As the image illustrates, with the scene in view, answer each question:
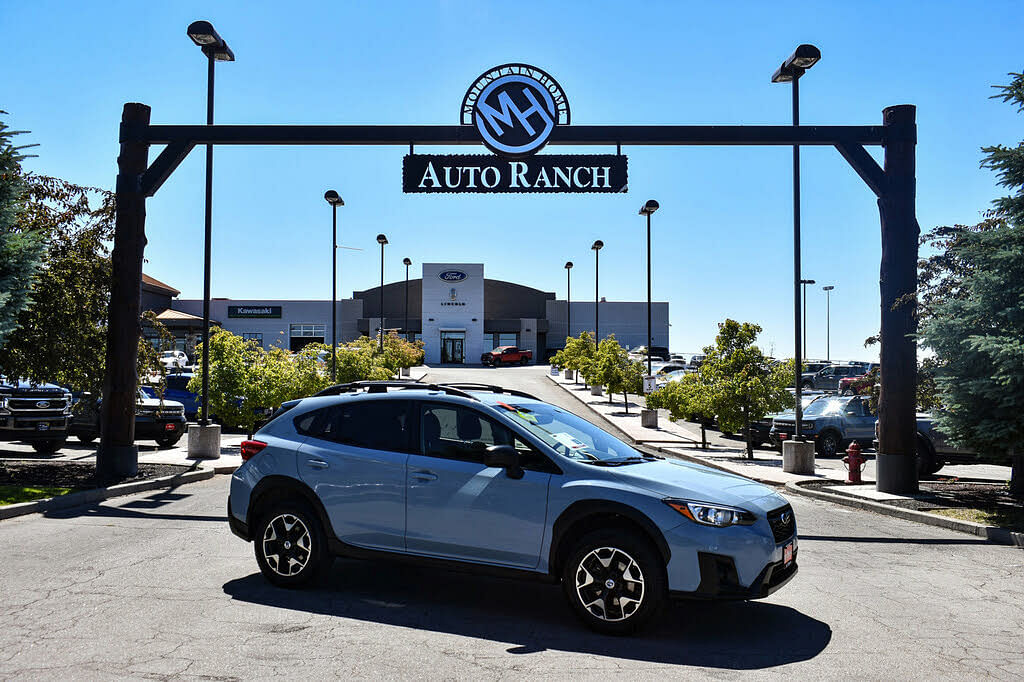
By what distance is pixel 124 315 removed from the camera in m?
13.6

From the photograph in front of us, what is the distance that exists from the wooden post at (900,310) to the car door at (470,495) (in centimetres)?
925

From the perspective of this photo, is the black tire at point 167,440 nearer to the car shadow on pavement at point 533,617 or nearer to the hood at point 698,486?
the car shadow on pavement at point 533,617

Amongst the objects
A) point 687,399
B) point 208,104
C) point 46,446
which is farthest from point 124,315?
point 687,399

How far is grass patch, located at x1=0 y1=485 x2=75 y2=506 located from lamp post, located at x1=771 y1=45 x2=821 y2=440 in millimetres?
13585

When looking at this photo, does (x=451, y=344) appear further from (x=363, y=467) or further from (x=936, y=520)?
(x=363, y=467)

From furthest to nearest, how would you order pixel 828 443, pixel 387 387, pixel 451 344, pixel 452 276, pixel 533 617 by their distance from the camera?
pixel 451 344 < pixel 452 276 < pixel 828 443 < pixel 387 387 < pixel 533 617

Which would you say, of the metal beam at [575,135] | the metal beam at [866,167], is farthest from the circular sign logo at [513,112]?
the metal beam at [866,167]

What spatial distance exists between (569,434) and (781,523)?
5.75 ft

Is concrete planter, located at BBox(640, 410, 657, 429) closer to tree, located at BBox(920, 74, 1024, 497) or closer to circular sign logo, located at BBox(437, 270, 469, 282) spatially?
tree, located at BBox(920, 74, 1024, 497)

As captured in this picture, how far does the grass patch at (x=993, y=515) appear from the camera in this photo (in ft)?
33.3

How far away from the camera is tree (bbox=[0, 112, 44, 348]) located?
11.2 metres

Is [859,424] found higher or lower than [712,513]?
lower

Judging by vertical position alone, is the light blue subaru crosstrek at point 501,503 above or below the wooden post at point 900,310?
below

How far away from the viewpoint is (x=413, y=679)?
4625 mm
